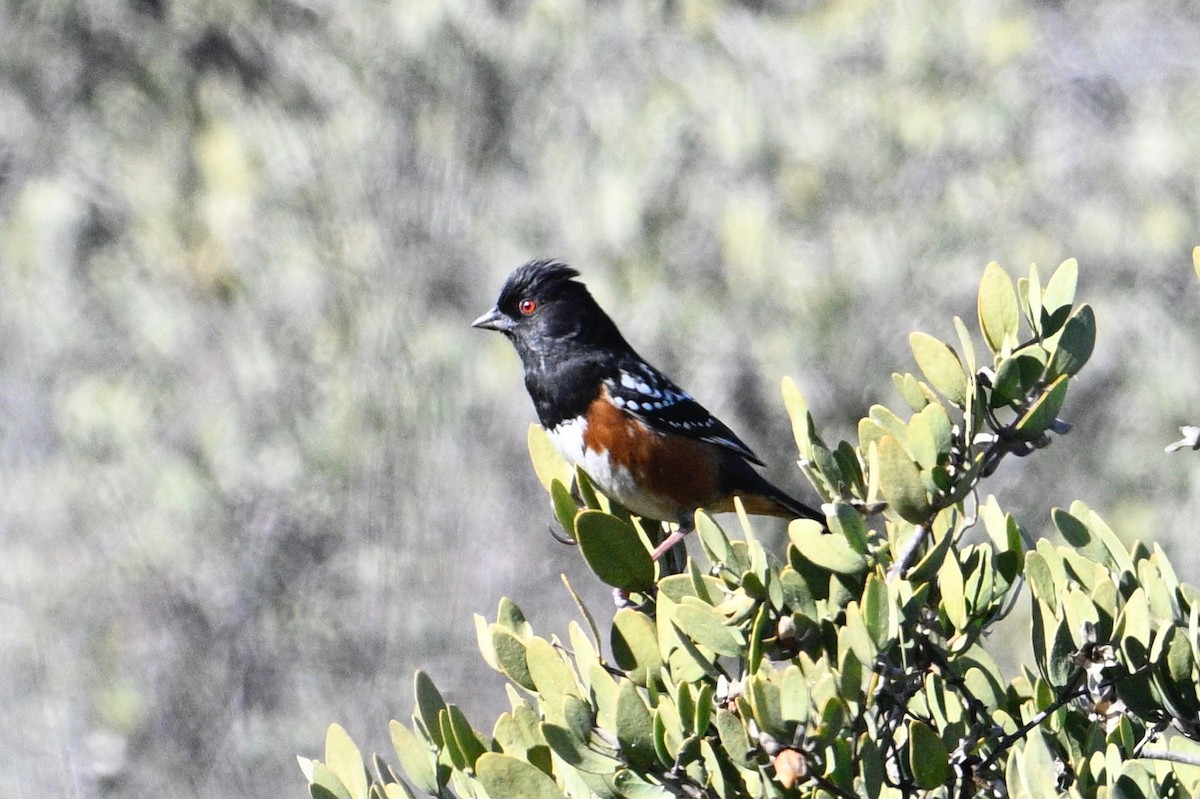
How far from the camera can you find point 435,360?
5.31 metres

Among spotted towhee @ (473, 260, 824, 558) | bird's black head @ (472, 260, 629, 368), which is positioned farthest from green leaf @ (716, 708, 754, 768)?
bird's black head @ (472, 260, 629, 368)

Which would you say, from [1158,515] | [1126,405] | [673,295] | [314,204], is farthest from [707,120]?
[1158,515]

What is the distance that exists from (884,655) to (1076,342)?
350 millimetres

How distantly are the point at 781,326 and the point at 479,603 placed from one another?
6.75ft

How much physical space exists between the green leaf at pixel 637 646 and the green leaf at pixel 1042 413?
0.40 metres

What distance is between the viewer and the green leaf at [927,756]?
1.21m

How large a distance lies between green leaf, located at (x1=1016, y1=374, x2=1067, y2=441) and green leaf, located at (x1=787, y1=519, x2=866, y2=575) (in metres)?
0.19

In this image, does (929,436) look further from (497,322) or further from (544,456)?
(497,322)

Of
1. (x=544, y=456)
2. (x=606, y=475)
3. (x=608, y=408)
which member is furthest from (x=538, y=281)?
(x=544, y=456)

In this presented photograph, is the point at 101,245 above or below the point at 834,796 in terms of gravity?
above

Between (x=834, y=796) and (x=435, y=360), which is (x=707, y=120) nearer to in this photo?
(x=435, y=360)

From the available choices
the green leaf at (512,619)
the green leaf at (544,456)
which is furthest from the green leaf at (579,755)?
the green leaf at (544,456)

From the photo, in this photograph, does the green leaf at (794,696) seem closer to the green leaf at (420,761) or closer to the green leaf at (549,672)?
the green leaf at (549,672)

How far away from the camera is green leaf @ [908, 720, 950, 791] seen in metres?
1.21
